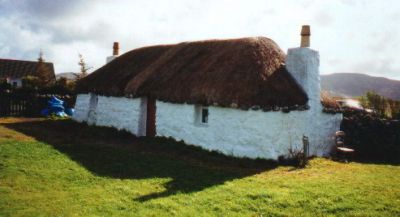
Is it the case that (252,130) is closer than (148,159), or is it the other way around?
(148,159)

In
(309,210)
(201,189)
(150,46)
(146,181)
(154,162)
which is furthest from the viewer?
(150,46)

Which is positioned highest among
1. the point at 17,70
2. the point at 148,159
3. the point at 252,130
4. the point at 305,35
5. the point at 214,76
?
the point at 17,70

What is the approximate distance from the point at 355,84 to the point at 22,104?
295 ft

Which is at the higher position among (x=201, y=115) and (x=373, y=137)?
(x=201, y=115)

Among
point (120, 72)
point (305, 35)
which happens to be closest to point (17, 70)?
point (120, 72)

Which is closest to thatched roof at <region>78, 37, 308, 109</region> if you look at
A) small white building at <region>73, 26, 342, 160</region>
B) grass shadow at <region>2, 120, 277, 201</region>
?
small white building at <region>73, 26, 342, 160</region>

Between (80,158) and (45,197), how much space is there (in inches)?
157

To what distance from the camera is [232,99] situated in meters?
13.6

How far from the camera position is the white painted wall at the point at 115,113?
1792 centimetres

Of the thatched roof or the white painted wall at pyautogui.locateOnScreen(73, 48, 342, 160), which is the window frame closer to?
the white painted wall at pyautogui.locateOnScreen(73, 48, 342, 160)

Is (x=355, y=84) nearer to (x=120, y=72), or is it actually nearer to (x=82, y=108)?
(x=120, y=72)

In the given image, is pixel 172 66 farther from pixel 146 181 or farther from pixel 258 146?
pixel 146 181

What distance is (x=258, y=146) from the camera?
13.2 m

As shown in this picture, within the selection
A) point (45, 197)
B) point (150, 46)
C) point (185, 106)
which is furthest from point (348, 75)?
point (45, 197)
